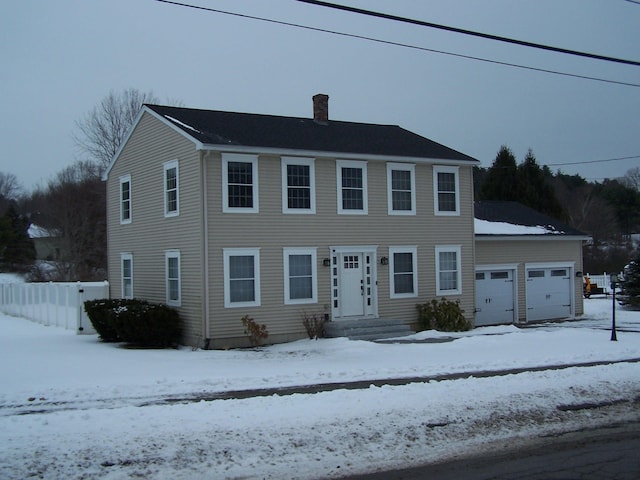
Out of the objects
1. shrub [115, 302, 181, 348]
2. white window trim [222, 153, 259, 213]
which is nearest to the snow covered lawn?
shrub [115, 302, 181, 348]

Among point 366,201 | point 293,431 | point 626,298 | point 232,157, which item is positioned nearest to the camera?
point 293,431

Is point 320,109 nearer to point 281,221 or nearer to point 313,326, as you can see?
point 281,221

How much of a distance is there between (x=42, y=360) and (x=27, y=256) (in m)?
46.1

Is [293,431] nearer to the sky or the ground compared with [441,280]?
nearer to the ground

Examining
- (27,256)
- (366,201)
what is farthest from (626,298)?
(27,256)

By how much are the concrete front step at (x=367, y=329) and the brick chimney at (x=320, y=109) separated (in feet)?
25.9

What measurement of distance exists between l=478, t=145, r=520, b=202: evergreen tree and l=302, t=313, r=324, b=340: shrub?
32.3 m

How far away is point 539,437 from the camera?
953 cm

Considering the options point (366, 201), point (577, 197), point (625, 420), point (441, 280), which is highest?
point (577, 197)

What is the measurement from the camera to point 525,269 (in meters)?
27.0

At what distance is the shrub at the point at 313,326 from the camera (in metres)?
20.4

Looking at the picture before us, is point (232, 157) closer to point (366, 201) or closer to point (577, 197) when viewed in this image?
point (366, 201)

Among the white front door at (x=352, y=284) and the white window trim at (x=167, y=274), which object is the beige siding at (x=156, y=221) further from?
the white front door at (x=352, y=284)

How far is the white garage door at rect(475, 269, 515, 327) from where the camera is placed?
25641 mm
